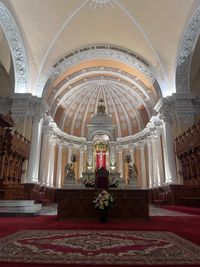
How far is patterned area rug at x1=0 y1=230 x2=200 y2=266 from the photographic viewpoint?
259 cm

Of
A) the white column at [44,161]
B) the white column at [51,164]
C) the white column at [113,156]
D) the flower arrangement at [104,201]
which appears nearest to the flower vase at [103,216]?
the flower arrangement at [104,201]

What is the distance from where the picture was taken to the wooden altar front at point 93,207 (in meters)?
6.64

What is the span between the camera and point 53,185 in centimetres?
1720

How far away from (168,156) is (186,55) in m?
6.55

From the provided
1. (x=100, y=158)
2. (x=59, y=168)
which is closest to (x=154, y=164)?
(x=100, y=158)

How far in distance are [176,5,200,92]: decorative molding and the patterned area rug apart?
11648 mm

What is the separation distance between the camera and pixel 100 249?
3.09m

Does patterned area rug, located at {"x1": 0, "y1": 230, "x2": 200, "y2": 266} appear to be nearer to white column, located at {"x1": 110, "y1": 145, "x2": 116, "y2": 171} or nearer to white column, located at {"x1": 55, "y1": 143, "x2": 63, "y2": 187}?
white column, located at {"x1": 55, "y1": 143, "x2": 63, "y2": 187}

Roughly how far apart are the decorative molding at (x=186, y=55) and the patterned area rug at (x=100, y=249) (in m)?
11.6

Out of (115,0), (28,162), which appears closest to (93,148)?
(28,162)

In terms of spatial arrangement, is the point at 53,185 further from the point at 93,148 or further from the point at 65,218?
the point at 65,218

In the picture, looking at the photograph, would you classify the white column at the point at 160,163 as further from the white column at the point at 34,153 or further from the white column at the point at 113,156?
the white column at the point at 34,153

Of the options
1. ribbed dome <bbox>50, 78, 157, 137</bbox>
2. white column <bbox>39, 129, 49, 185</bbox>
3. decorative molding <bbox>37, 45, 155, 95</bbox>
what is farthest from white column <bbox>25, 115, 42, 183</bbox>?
ribbed dome <bbox>50, 78, 157, 137</bbox>

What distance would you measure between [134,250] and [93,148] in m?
16.2
